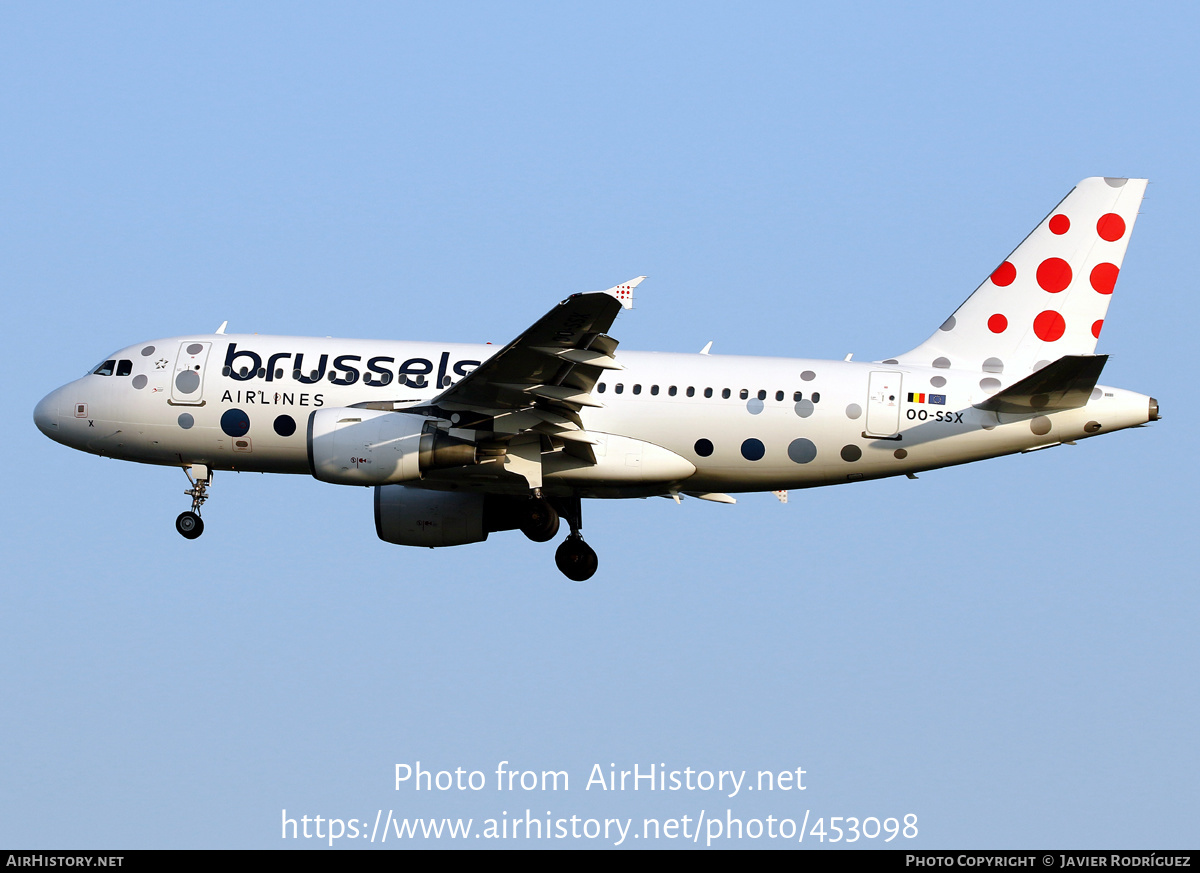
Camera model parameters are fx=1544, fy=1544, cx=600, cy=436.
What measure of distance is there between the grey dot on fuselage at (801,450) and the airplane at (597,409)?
5 centimetres

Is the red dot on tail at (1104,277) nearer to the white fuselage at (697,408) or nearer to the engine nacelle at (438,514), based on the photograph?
the white fuselage at (697,408)

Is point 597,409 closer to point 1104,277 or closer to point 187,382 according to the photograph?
point 187,382

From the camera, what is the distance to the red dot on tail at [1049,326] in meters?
39.7

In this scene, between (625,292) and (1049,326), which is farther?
(1049,326)

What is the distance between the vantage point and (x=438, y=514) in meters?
41.4

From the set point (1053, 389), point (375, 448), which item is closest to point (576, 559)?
point (375, 448)

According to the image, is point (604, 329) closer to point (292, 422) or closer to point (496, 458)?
point (496, 458)

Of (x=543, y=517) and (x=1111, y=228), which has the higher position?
(x=1111, y=228)

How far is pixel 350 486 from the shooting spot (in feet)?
121

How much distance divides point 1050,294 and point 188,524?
2329 cm

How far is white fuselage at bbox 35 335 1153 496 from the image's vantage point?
124 feet

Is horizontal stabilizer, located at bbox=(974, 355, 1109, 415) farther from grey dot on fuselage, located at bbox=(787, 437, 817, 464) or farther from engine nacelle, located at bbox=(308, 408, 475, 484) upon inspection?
engine nacelle, located at bbox=(308, 408, 475, 484)

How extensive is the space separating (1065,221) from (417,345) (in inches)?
677

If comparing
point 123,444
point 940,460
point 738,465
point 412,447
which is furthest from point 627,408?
point 123,444
